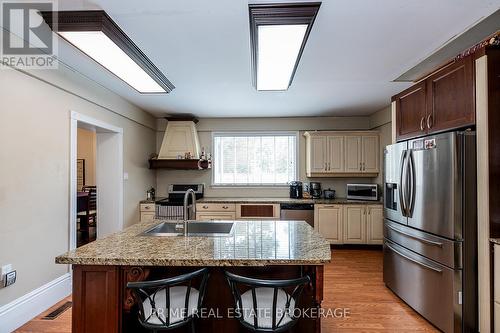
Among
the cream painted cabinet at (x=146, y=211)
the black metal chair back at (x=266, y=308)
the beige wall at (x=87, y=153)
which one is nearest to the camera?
the black metal chair back at (x=266, y=308)

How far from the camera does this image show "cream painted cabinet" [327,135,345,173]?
16.1 feet

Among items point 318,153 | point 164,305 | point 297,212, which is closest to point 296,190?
point 297,212

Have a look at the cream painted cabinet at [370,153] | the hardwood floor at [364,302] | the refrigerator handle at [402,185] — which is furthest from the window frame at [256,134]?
the refrigerator handle at [402,185]

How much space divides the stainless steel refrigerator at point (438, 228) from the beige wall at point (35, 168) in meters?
3.51

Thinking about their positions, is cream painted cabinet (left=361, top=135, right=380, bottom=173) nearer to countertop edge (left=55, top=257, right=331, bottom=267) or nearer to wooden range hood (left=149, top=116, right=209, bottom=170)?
wooden range hood (left=149, top=116, right=209, bottom=170)

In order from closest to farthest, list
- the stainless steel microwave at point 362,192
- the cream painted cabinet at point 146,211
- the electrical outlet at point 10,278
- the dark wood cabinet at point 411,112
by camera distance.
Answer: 1. the electrical outlet at point 10,278
2. the dark wood cabinet at point 411,112
3. the cream painted cabinet at point 146,211
4. the stainless steel microwave at point 362,192

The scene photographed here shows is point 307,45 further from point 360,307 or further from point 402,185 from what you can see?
point 360,307

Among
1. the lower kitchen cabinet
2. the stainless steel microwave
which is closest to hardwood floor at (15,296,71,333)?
the lower kitchen cabinet

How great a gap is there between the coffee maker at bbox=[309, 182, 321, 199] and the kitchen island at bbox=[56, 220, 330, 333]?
321cm

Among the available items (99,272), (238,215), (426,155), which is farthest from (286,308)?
(238,215)

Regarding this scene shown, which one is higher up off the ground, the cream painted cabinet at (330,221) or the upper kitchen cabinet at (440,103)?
the upper kitchen cabinet at (440,103)

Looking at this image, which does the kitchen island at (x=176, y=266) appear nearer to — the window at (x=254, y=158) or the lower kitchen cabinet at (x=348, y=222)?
the lower kitchen cabinet at (x=348, y=222)

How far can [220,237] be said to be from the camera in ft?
6.82

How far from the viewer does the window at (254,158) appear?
17.6 feet
